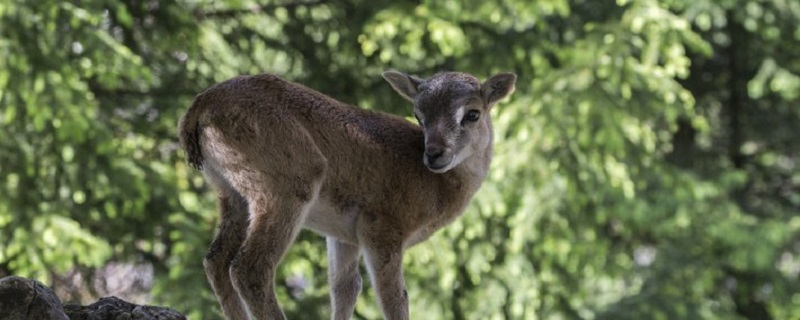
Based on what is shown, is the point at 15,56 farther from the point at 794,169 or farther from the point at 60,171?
the point at 794,169

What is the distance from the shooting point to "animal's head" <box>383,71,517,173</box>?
6.18 m

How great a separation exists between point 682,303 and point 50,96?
8256 mm

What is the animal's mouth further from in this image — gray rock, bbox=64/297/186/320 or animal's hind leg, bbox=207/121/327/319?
gray rock, bbox=64/297/186/320

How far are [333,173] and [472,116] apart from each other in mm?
816

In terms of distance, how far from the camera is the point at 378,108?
13.4m

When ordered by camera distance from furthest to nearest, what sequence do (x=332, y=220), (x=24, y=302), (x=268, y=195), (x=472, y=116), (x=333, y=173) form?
(x=472, y=116) < (x=332, y=220) < (x=333, y=173) < (x=268, y=195) < (x=24, y=302)

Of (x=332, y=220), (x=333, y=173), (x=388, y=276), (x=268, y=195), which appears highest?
(x=268, y=195)

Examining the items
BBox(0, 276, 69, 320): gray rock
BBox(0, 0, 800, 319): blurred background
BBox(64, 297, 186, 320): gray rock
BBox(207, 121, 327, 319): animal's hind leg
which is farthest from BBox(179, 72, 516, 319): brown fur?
BBox(0, 0, 800, 319): blurred background

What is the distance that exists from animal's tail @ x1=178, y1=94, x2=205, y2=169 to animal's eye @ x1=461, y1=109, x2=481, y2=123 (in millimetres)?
1245

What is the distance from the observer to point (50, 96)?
11.2m

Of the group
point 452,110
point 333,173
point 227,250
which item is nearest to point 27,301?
point 227,250

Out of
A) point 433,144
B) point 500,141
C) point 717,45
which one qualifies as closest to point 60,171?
point 500,141

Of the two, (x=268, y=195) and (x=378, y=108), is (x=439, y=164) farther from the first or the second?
(x=378, y=108)

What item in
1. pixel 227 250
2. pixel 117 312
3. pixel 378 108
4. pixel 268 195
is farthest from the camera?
pixel 378 108
